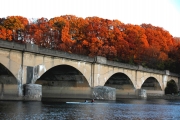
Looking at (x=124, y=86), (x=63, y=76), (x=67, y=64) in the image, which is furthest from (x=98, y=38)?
(x=67, y=64)

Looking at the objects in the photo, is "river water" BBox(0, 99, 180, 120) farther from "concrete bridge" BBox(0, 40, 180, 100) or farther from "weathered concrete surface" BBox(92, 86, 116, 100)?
"weathered concrete surface" BBox(92, 86, 116, 100)

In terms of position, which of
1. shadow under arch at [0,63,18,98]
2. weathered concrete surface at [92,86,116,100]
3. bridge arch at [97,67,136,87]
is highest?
bridge arch at [97,67,136,87]

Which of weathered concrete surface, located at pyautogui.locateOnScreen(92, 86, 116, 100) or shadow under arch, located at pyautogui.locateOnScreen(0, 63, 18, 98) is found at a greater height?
shadow under arch, located at pyautogui.locateOnScreen(0, 63, 18, 98)

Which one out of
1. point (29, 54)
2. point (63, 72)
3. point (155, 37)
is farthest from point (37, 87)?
point (155, 37)

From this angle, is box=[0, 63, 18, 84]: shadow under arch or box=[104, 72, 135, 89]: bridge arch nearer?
box=[0, 63, 18, 84]: shadow under arch

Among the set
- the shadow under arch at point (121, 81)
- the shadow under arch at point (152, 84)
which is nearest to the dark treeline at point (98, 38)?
the shadow under arch at point (152, 84)

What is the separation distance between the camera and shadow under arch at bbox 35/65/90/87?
4966 cm

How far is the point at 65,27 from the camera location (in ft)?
268

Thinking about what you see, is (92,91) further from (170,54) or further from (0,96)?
(170,54)

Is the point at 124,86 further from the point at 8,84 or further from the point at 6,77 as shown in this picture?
the point at 8,84

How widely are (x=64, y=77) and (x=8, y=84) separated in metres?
16.7

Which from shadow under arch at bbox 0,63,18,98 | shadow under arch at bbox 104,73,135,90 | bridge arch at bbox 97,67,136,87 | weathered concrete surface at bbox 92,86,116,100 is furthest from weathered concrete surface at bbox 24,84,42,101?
shadow under arch at bbox 104,73,135,90

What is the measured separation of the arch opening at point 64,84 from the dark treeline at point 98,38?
77.9 feet

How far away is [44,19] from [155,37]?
110ft
